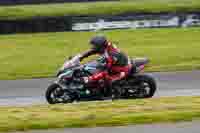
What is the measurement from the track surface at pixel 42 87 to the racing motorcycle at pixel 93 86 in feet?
2.78

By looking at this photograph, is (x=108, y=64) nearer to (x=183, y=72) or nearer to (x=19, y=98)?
(x=19, y=98)

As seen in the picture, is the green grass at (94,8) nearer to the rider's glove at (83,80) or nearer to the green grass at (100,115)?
the rider's glove at (83,80)

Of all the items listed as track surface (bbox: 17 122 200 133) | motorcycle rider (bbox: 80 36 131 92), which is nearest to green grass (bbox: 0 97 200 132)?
track surface (bbox: 17 122 200 133)

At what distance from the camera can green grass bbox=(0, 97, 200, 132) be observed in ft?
30.8

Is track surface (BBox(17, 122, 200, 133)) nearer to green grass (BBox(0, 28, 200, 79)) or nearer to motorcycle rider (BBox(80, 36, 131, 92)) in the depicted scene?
motorcycle rider (BBox(80, 36, 131, 92))

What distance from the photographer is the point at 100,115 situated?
9609 mm

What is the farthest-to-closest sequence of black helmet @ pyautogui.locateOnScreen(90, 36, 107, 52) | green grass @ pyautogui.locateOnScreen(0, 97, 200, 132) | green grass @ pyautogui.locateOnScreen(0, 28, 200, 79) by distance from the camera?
green grass @ pyautogui.locateOnScreen(0, 28, 200, 79) < black helmet @ pyautogui.locateOnScreen(90, 36, 107, 52) < green grass @ pyautogui.locateOnScreen(0, 97, 200, 132)

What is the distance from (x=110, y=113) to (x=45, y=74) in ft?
25.8

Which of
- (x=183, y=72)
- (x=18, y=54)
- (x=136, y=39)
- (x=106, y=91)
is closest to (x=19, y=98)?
(x=106, y=91)

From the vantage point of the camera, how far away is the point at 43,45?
22562mm

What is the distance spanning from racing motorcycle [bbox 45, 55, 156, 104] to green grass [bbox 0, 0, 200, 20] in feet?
35.5

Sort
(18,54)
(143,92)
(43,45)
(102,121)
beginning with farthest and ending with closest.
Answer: (43,45) → (18,54) → (143,92) → (102,121)

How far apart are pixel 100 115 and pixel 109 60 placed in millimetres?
3354

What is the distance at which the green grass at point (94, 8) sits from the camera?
23.9 metres
